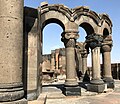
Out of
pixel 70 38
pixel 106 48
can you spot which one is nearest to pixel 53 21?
pixel 70 38

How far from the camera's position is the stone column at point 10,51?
3.68 m

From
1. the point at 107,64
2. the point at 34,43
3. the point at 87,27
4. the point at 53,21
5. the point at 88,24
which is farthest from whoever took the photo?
the point at 107,64

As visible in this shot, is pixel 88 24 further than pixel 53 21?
Yes

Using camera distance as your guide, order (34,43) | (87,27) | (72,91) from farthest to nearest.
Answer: (87,27) < (72,91) < (34,43)

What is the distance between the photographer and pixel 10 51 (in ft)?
12.4

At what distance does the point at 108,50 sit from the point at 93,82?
267 cm

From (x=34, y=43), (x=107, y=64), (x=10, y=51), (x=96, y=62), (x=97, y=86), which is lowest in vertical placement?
(x=97, y=86)

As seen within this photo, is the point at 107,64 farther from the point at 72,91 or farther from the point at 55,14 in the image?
the point at 55,14

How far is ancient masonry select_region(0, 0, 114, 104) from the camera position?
376cm

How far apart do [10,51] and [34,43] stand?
11.1 feet

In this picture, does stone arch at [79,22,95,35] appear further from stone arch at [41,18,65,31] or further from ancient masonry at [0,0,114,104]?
stone arch at [41,18,65,31]

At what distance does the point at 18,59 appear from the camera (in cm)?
389

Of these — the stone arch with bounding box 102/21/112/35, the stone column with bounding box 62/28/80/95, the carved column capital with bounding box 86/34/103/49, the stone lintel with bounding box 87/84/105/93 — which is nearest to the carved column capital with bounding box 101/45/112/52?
the stone arch with bounding box 102/21/112/35

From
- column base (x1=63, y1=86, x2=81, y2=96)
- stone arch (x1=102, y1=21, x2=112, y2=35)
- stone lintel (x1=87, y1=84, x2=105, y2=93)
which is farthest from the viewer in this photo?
stone arch (x1=102, y1=21, x2=112, y2=35)
